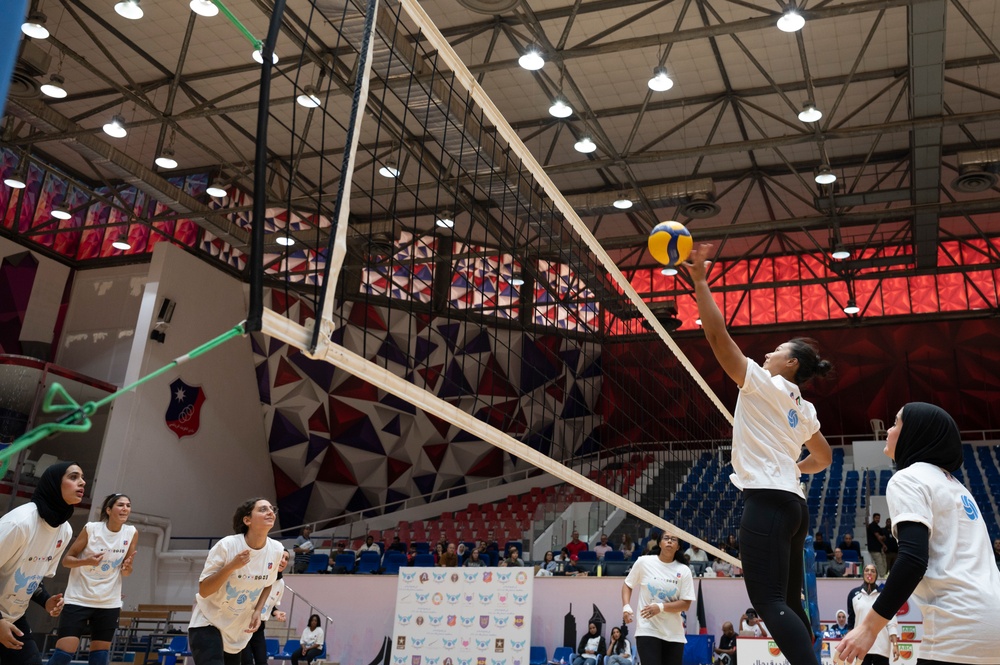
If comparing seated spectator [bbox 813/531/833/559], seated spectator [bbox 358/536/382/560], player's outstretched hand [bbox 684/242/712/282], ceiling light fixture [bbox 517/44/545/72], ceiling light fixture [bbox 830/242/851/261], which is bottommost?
seated spectator [bbox 358/536/382/560]

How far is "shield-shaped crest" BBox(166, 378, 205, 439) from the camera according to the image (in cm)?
2017

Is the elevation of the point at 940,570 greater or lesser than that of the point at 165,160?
lesser

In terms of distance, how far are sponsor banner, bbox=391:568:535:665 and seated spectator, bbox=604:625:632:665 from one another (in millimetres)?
1354

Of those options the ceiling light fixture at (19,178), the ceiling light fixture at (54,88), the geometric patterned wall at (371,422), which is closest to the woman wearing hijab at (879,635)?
the geometric patterned wall at (371,422)

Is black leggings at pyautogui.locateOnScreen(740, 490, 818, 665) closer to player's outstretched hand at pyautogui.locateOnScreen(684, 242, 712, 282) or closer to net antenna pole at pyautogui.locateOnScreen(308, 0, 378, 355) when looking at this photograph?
player's outstretched hand at pyautogui.locateOnScreen(684, 242, 712, 282)

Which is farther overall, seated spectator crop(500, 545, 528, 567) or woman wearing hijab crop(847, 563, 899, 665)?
seated spectator crop(500, 545, 528, 567)

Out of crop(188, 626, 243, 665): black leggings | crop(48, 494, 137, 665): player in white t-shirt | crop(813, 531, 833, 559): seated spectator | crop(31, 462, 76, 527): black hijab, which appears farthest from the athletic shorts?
crop(813, 531, 833, 559): seated spectator

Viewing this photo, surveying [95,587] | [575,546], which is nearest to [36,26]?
[95,587]

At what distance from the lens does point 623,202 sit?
17.5 m

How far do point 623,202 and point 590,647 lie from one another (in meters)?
8.93

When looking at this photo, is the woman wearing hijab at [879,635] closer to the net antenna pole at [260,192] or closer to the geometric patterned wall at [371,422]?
the net antenna pole at [260,192]

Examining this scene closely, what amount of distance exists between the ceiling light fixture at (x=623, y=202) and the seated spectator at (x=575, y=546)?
7.36m

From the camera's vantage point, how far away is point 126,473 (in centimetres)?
1861

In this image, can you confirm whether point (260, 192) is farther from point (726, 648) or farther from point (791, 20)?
point (726, 648)
